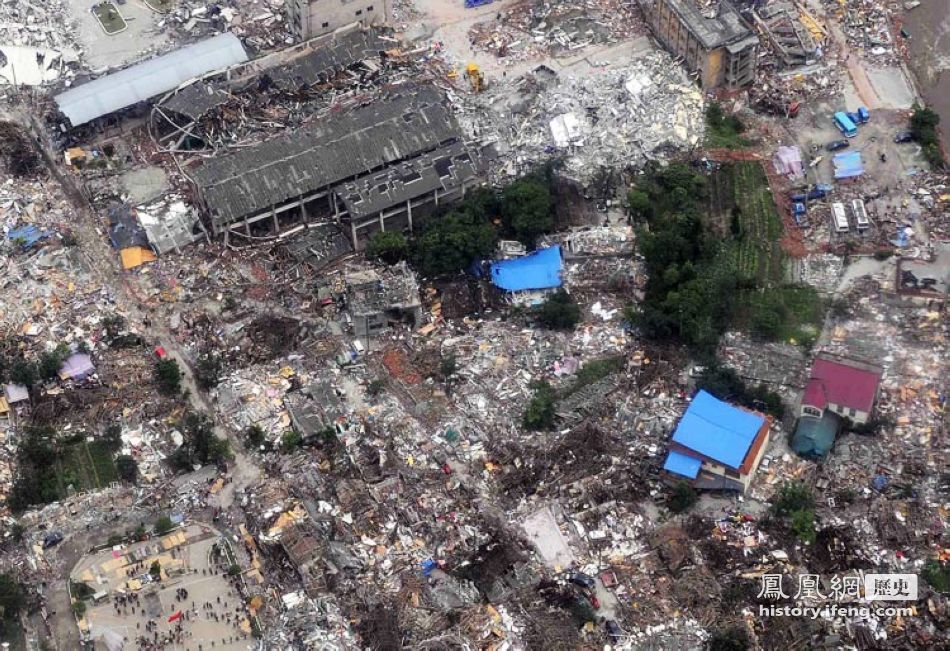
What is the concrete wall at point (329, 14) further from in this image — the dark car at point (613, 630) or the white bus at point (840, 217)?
the dark car at point (613, 630)

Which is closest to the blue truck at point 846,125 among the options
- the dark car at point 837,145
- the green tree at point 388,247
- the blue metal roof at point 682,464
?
the dark car at point 837,145

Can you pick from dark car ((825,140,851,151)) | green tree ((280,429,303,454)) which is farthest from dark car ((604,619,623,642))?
dark car ((825,140,851,151))

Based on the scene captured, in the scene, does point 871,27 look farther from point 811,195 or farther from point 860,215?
point 860,215

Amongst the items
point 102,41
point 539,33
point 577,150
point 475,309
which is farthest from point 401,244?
point 102,41

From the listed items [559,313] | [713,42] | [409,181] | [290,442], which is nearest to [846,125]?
[713,42]

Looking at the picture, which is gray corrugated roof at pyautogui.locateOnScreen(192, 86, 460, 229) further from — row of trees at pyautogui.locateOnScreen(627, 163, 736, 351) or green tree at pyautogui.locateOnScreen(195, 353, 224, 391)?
A: row of trees at pyautogui.locateOnScreen(627, 163, 736, 351)

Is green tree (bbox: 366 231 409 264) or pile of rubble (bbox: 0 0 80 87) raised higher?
pile of rubble (bbox: 0 0 80 87)
